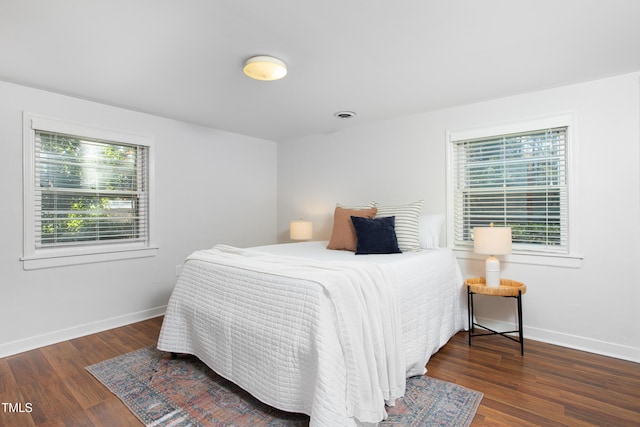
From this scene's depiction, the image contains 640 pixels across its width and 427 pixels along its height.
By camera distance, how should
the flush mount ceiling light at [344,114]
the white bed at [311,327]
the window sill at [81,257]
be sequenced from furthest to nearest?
the flush mount ceiling light at [344,114], the window sill at [81,257], the white bed at [311,327]

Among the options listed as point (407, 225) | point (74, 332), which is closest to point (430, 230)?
point (407, 225)

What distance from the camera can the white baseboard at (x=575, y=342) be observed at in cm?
248

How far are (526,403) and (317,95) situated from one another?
9.02 feet

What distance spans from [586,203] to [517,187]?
0.52 meters

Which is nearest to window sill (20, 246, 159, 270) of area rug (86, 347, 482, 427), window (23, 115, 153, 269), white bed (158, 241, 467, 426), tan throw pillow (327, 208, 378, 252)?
window (23, 115, 153, 269)

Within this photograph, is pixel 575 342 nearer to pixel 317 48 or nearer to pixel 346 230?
pixel 346 230

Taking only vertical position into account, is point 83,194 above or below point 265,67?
below

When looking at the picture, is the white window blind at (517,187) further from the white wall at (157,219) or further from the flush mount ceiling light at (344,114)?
the white wall at (157,219)

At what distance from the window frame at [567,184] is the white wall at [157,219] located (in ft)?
8.72

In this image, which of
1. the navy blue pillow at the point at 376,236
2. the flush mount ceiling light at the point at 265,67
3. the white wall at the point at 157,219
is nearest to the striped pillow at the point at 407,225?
the navy blue pillow at the point at 376,236

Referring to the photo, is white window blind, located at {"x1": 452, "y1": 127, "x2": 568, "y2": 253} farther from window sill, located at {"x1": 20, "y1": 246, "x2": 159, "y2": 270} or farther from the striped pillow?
window sill, located at {"x1": 20, "y1": 246, "x2": 159, "y2": 270}

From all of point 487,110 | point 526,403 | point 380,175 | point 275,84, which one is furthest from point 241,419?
point 487,110

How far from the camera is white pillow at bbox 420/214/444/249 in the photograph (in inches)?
122

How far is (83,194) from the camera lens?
3.14 metres
